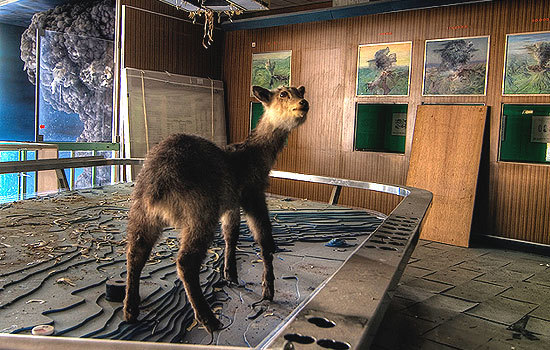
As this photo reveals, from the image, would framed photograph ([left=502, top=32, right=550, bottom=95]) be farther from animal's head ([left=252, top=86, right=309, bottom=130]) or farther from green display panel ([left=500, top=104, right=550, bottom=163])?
animal's head ([left=252, top=86, right=309, bottom=130])

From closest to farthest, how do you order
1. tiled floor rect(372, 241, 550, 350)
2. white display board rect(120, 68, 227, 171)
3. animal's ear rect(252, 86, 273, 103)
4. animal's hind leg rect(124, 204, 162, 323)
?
animal's hind leg rect(124, 204, 162, 323) → animal's ear rect(252, 86, 273, 103) → tiled floor rect(372, 241, 550, 350) → white display board rect(120, 68, 227, 171)

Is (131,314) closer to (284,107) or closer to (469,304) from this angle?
(284,107)

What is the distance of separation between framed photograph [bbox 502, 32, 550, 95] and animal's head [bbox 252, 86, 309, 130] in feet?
14.2

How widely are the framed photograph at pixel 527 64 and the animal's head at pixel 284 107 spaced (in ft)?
14.2

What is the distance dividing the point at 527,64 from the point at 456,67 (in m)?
0.84

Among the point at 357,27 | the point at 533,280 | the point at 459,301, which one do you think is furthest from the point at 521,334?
the point at 357,27

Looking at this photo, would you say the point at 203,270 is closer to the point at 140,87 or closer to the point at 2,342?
the point at 2,342

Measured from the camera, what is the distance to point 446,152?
20.5 ft

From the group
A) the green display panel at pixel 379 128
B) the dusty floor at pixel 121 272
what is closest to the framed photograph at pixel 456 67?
the green display panel at pixel 379 128

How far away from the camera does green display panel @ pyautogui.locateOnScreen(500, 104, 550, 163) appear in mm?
5812

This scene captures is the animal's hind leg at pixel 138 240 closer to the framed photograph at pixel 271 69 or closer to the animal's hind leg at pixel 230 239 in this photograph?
the animal's hind leg at pixel 230 239

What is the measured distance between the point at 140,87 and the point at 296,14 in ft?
8.81

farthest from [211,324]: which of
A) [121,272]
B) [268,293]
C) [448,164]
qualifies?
[448,164]

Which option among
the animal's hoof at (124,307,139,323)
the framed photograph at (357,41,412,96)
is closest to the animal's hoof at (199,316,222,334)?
the animal's hoof at (124,307,139,323)
